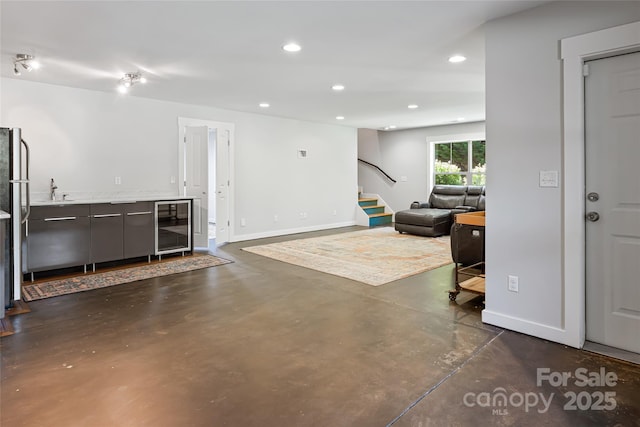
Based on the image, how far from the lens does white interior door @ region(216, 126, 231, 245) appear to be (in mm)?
6527

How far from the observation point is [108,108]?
17.4 ft

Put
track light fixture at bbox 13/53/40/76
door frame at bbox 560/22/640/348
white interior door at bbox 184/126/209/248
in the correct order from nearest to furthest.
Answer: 1. door frame at bbox 560/22/640/348
2. track light fixture at bbox 13/53/40/76
3. white interior door at bbox 184/126/209/248

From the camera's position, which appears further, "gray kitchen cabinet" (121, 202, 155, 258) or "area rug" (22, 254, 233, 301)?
"gray kitchen cabinet" (121, 202, 155, 258)

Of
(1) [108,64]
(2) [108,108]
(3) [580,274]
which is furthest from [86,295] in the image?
(3) [580,274]

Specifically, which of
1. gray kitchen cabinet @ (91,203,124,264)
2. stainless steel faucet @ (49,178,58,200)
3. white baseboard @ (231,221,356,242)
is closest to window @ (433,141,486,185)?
white baseboard @ (231,221,356,242)

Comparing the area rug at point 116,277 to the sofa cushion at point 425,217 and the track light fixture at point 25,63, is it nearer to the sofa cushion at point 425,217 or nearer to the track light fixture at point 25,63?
the track light fixture at point 25,63

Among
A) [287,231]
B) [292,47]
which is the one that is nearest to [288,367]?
[292,47]

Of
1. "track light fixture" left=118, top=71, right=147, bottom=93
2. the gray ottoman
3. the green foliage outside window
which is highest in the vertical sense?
"track light fixture" left=118, top=71, right=147, bottom=93

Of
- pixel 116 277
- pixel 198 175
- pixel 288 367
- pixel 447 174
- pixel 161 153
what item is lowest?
pixel 288 367

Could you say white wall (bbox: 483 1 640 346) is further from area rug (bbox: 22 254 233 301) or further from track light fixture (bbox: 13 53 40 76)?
track light fixture (bbox: 13 53 40 76)

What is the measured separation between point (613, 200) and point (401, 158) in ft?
24.0

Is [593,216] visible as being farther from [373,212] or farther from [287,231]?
[373,212]

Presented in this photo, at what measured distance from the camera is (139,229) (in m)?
5.02

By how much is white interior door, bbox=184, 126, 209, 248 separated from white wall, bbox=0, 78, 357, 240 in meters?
0.21
